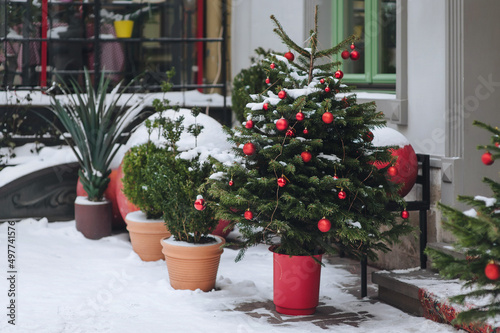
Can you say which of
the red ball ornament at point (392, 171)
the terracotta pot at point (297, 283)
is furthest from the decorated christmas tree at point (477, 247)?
the terracotta pot at point (297, 283)

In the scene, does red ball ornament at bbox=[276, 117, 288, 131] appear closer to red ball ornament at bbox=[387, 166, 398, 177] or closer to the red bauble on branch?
red ball ornament at bbox=[387, 166, 398, 177]

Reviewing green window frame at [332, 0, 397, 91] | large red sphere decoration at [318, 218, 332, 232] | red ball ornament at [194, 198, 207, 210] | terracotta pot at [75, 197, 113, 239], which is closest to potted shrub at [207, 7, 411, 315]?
large red sphere decoration at [318, 218, 332, 232]

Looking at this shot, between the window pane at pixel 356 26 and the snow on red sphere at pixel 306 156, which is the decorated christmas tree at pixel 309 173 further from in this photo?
the window pane at pixel 356 26

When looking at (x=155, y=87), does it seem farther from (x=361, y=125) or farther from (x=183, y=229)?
(x=361, y=125)

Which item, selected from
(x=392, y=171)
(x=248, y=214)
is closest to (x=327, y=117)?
(x=392, y=171)

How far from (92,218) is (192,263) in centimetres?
207

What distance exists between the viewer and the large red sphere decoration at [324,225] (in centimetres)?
400

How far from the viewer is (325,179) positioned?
4.07 meters

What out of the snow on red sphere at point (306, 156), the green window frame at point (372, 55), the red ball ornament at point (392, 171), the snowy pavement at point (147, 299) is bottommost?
the snowy pavement at point (147, 299)

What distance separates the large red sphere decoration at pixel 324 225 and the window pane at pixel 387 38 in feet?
7.61

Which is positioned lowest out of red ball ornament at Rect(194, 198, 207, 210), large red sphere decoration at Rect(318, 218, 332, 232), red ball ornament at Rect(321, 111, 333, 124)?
large red sphere decoration at Rect(318, 218, 332, 232)

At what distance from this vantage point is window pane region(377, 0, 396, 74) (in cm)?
586

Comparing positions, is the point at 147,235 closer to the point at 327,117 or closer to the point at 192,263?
the point at 192,263

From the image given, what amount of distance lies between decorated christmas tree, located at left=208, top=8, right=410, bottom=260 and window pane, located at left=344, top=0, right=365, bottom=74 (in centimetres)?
191
